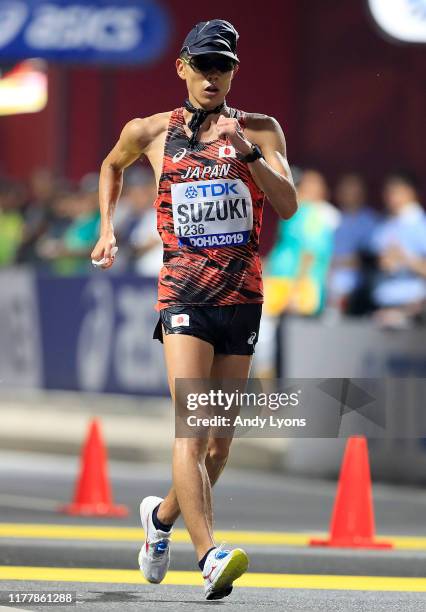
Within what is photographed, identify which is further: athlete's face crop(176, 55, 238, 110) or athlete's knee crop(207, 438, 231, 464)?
athlete's knee crop(207, 438, 231, 464)

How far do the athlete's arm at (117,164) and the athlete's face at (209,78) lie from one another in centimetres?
27

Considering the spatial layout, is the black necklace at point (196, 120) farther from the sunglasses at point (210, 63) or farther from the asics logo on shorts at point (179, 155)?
the sunglasses at point (210, 63)

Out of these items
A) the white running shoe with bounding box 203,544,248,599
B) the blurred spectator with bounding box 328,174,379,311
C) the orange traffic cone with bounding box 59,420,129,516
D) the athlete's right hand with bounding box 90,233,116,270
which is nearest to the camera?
the white running shoe with bounding box 203,544,248,599

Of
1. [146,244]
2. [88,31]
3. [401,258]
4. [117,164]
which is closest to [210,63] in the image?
[117,164]

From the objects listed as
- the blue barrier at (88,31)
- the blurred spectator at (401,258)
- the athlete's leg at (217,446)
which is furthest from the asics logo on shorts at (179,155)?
the blue barrier at (88,31)

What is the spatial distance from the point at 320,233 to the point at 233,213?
29.8ft

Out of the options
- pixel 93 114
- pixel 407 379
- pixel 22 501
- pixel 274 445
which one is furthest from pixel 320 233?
pixel 93 114

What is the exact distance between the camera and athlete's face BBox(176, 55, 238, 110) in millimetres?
7742

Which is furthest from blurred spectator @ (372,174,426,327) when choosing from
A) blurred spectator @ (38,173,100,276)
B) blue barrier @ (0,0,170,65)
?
blurred spectator @ (38,173,100,276)

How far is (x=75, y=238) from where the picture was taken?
20266 mm

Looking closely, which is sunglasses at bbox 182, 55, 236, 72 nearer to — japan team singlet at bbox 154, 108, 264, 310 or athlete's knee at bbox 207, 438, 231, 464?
japan team singlet at bbox 154, 108, 264, 310

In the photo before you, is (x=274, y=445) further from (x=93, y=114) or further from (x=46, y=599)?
(x=93, y=114)

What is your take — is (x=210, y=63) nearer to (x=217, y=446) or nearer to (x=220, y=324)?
(x=220, y=324)

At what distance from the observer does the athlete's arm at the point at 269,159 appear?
24.5ft
